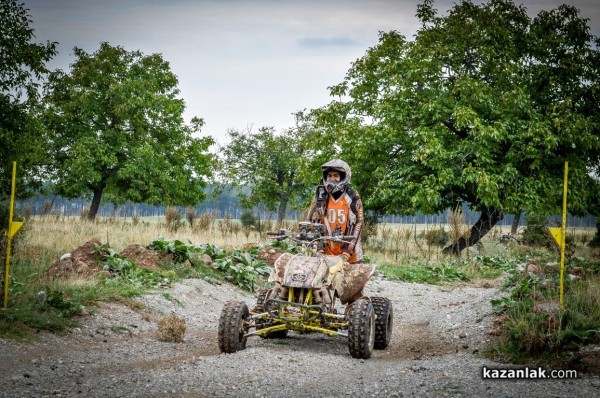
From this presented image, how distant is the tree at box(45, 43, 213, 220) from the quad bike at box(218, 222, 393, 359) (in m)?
22.7

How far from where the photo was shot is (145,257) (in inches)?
500

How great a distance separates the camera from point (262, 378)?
606 centimetres

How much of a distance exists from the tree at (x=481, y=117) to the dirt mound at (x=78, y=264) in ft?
42.3

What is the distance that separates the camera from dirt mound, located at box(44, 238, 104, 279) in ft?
35.8

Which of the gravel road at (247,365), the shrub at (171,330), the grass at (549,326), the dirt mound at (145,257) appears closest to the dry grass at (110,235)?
the dirt mound at (145,257)

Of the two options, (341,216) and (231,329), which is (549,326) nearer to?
(341,216)

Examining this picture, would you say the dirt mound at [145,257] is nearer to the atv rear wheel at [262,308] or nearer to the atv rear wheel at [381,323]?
the atv rear wheel at [262,308]

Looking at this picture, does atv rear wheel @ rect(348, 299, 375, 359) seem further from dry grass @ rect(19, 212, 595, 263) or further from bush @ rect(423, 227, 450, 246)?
bush @ rect(423, 227, 450, 246)

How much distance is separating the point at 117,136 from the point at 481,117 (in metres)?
19.0

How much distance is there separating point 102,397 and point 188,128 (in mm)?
31464

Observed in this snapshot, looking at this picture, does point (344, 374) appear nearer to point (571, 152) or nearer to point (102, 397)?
point (102, 397)

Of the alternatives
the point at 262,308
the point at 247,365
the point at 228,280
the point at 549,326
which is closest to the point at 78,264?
the point at 228,280

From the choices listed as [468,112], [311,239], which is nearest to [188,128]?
[468,112]

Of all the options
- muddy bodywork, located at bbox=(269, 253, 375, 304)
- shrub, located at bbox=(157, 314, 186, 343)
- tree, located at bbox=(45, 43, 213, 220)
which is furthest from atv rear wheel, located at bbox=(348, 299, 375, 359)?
tree, located at bbox=(45, 43, 213, 220)
